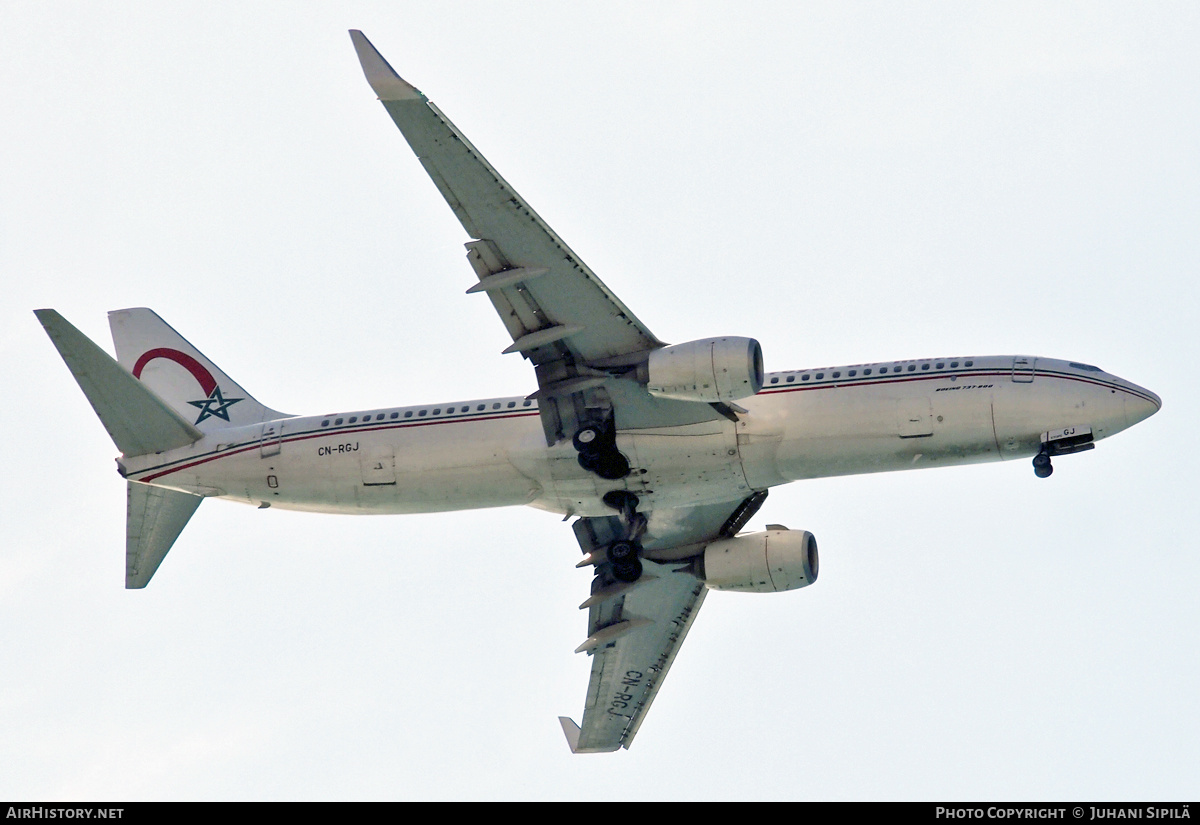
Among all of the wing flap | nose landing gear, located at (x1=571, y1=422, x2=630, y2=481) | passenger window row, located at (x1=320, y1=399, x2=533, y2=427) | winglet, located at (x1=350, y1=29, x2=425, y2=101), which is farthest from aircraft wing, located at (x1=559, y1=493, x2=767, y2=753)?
winglet, located at (x1=350, y1=29, x2=425, y2=101)

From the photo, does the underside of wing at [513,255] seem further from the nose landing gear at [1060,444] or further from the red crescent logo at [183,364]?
the red crescent logo at [183,364]

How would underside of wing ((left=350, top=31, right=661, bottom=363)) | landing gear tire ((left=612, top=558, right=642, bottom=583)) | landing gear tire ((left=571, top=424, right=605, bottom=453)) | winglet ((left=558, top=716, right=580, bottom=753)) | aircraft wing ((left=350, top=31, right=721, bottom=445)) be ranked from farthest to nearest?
winglet ((left=558, top=716, right=580, bottom=753)) < landing gear tire ((left=612, top=558, right=642, bottom=583)) < landing gear tire ((left=571, top=424, right=605, bottom=453)) < aircraft wing ((left=350, top=31, right=721, bottom=445)) < underside of wing ((left=350, top=31, right=661, bottom=363))

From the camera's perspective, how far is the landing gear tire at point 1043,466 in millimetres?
38781

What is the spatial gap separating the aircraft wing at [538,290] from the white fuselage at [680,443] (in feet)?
3.86

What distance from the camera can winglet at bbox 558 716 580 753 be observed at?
49406 millimetres

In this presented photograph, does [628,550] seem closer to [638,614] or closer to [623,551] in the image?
[623,551]

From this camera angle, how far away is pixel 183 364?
160 feet

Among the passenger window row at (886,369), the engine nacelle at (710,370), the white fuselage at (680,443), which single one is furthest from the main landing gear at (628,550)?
the passenger window row at (886,369)

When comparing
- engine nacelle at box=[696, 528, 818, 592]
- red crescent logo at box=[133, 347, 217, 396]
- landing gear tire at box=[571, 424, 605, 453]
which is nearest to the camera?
landing gear tire at box=[571, 424, 605, 453]

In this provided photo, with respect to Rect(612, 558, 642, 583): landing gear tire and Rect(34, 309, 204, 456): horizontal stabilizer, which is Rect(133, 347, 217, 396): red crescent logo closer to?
Rect(34, 309, 204, 456): horizontal stabilizer

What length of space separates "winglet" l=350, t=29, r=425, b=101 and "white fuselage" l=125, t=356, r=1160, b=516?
33.6ft
